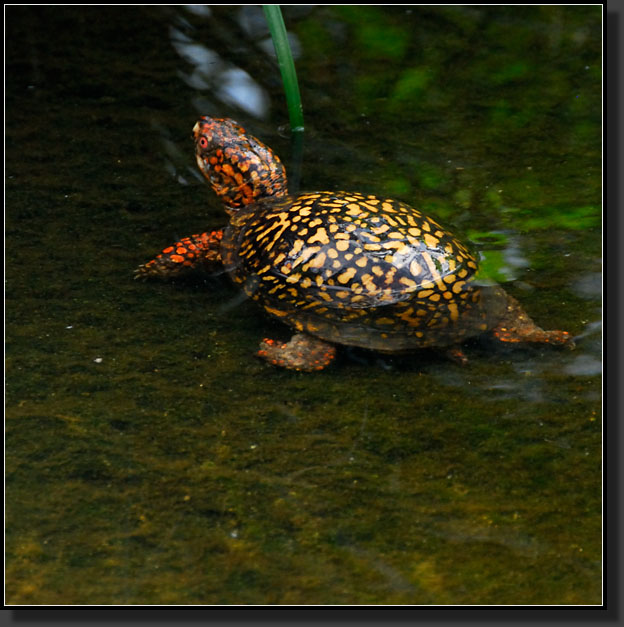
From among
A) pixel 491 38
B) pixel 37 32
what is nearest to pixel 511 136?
pixel 491 38

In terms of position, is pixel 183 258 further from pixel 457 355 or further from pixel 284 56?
pixel 457 355

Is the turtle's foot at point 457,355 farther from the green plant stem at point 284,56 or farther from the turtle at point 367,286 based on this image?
the green plant stem at point 284,56

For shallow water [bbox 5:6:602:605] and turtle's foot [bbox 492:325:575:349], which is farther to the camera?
turtle's foot [bbox 492:325:575:349]

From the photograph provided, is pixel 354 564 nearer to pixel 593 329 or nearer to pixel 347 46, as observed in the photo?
pixel 593 329

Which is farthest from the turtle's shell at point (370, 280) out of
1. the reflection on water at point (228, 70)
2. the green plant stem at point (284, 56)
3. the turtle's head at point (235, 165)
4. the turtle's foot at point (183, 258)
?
the reflection on water at point (228, 70)

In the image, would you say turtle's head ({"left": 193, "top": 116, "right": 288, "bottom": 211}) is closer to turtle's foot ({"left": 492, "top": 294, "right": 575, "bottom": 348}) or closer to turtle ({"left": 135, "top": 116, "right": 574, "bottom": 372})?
turtle ({"left": 135, "top": 116, "right": 574, "bottom": 372})

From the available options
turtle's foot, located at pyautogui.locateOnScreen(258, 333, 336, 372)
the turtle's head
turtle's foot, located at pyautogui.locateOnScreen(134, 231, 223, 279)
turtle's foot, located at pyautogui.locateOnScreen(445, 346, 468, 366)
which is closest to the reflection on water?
the turtle's head
